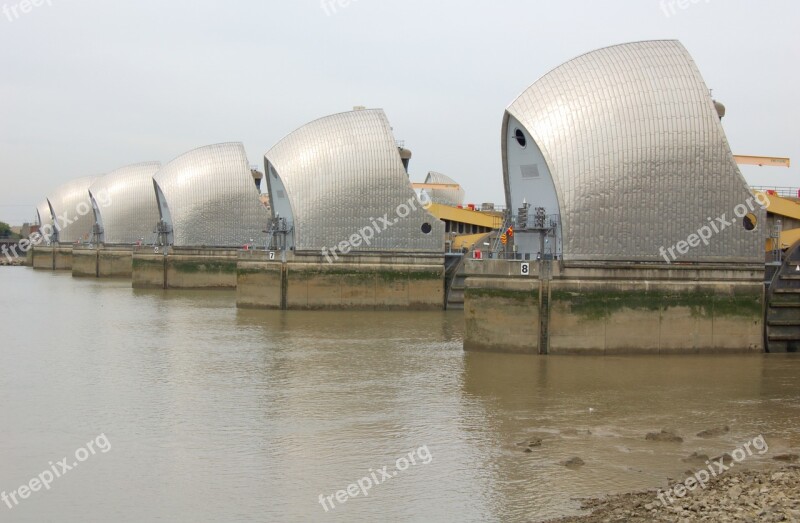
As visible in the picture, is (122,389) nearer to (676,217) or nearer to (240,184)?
(676,217)

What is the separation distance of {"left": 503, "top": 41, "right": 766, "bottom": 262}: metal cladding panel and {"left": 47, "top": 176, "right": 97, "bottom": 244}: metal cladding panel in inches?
2391

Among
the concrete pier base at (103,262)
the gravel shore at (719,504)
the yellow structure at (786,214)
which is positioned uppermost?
the yellow structure at (786,214)

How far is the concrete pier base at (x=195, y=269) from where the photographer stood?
4934cm

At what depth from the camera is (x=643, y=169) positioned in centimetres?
2439

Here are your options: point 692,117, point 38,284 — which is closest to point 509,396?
point 692,117

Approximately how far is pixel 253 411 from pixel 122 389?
3890 millimetres

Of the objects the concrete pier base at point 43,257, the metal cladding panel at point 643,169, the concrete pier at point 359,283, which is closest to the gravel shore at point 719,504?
the metal cladding panel at point 643,169

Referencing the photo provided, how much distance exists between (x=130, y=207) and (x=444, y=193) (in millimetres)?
26631

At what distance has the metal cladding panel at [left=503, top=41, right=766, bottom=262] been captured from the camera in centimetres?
2438

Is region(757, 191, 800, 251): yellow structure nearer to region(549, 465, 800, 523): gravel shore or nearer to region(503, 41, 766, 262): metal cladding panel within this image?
region(503, 41, 766, 262): metal cladding panel

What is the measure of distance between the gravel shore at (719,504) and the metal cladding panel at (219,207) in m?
40.5

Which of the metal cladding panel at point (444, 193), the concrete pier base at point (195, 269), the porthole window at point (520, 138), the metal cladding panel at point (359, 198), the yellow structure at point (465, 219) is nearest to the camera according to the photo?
the porthole window at point (520, 138)

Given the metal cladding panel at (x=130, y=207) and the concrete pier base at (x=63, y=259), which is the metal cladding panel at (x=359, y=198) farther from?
the concrete pier base at (x=63, y=259)

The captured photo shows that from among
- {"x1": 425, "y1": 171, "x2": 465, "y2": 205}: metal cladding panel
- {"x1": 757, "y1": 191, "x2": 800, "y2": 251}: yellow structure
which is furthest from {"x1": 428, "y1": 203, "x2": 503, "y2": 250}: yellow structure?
{"x1": 425, "y1": 171, "x2": 465, "y2": 205}: metal cladding panel
